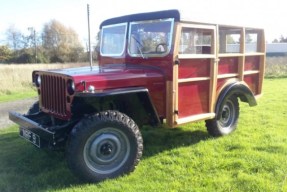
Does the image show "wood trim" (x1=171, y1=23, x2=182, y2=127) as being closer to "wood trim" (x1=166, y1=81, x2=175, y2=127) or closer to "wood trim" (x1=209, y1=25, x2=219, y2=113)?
"wood trim" (x1=166, y1=81, x2=175, y2=127)

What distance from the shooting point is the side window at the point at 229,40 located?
6.85m

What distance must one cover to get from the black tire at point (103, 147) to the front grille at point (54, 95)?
59 centimetres

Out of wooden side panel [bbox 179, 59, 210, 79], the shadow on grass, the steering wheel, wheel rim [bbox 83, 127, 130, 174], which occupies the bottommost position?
the shadow on grass

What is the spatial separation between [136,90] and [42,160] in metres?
1.94

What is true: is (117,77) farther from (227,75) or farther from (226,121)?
(226,121)

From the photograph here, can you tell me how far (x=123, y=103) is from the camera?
215 inches

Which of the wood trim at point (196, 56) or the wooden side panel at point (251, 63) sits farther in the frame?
the wooden side panel at point (251, 63)

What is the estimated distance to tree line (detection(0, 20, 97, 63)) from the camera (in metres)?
46.0

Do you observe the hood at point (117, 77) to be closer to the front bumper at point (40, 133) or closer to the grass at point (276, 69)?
the front bumper at point (40, 133)

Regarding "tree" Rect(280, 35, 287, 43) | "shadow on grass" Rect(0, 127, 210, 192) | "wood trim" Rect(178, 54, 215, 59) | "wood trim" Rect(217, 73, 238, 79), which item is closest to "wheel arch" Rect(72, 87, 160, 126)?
"shadow on grass" Rect(0, 127, 210, 192)

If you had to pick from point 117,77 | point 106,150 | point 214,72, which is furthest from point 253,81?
point 106,150

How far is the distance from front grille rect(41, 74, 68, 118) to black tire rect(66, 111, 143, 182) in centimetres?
59

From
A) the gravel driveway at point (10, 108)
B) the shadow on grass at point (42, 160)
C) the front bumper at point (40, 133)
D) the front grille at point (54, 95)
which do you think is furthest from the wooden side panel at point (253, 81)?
the gravel driveway at point (10, 108)

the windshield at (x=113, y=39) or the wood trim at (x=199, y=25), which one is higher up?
the wood trim at (x=199, y=25)
